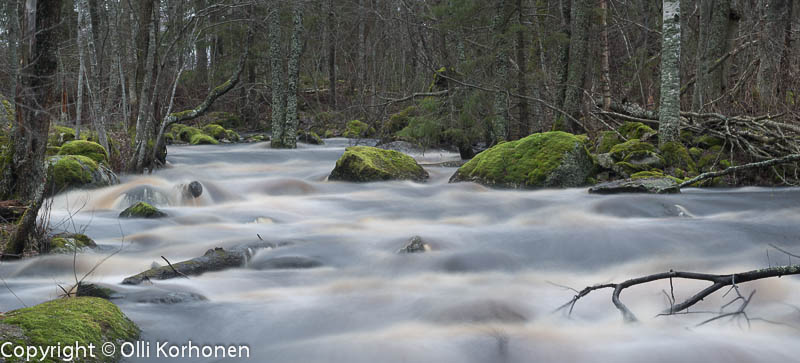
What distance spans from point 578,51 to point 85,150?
32.2 feet

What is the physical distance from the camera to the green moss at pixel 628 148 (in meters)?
10.4

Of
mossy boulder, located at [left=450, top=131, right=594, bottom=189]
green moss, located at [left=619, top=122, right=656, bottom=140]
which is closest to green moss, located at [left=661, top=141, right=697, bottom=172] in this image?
green moss, located at [left=619, top=122, right=656, bottom=140]

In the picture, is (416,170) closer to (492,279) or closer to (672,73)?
(672,73)

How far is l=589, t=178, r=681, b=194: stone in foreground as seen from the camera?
878cm

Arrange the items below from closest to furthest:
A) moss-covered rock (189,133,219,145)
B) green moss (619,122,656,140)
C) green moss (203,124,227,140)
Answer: green moss (619,122,656,140)
moss-covered rock (189,133,219,145)
green moss (203,124,227,140)

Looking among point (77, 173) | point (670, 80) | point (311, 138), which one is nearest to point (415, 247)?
point (77, 173)

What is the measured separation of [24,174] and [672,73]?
965 centimetres

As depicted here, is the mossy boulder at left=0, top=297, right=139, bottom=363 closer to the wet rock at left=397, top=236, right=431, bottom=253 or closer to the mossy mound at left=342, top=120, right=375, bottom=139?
the wet rock at left=397, top=236, right=431, bottom=253

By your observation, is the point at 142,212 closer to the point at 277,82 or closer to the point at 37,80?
the point at 37,80

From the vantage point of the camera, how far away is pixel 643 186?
8781 millimetres

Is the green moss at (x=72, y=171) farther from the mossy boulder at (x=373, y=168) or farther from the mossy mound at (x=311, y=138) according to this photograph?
the mossy mound at (x=311, y=138)

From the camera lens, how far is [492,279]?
5832 mm

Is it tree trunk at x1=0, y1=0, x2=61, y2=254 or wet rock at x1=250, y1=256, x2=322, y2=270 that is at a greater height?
tree trunk at x1=0, y1=0, x2=61, y2=254

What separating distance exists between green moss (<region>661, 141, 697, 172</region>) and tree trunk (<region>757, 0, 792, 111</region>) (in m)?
1.84
